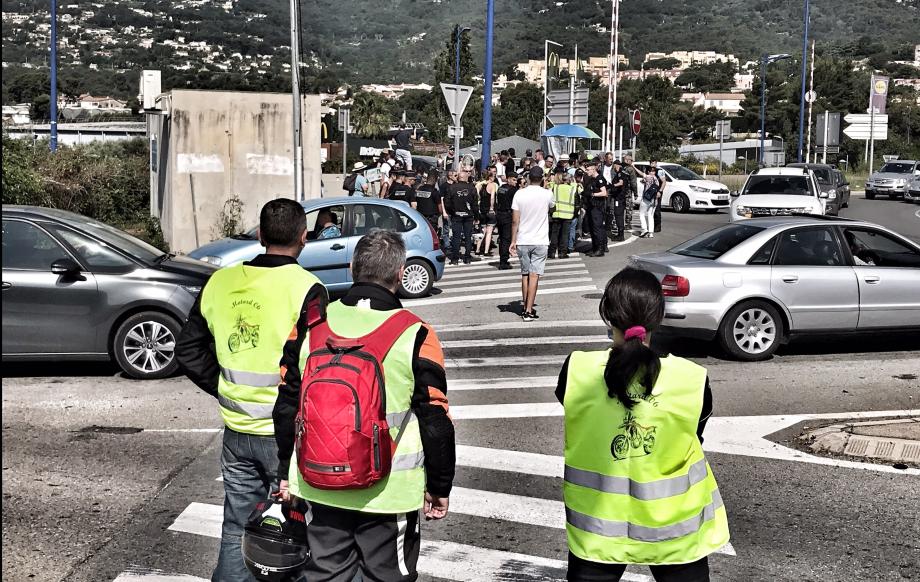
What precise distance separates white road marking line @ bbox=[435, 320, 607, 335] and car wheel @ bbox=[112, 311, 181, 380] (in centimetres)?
396

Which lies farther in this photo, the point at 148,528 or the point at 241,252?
the point at 241,252

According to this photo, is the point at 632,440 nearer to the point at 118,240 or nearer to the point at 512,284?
the point at 118,240

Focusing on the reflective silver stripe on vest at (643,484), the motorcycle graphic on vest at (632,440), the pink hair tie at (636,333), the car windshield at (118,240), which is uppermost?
the pink hair tie at (636,333)

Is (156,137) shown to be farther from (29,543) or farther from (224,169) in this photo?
(29,543)

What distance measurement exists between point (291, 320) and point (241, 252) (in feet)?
34.2

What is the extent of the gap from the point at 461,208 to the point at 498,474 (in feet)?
41.3

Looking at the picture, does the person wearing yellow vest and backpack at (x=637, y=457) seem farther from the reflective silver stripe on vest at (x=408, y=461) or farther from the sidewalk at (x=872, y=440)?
the sidewalk at (x=872, y=440)

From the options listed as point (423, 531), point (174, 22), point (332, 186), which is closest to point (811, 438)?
point (423, 531)

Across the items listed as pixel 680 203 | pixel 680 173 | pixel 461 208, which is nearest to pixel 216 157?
pixel 461 208

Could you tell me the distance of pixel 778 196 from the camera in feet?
83.9

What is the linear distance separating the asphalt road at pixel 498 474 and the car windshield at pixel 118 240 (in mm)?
1246

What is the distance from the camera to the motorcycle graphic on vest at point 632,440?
3.50 meters

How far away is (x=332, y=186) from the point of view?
35594 millimetres

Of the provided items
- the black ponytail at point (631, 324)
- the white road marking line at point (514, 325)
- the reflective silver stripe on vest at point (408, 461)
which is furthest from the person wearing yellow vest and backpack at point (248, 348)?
the white road marking line at point (514, 325)
